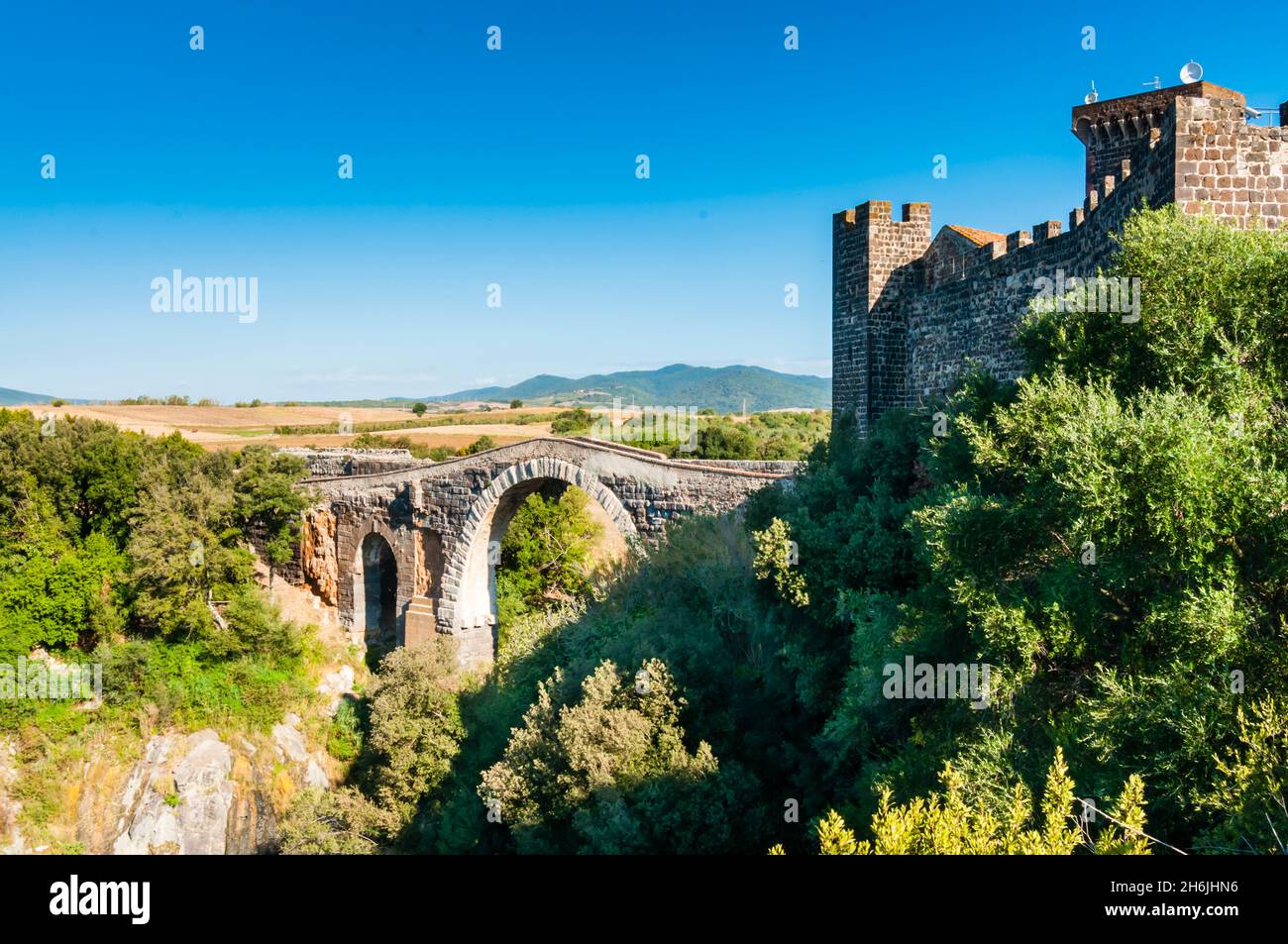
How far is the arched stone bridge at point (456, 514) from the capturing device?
1748 centimetres

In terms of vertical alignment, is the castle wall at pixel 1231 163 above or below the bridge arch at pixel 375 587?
above

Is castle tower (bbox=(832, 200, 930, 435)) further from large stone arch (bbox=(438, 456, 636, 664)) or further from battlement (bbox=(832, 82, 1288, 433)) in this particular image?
large stone arch (bbox=(438, 456, 636, 664))

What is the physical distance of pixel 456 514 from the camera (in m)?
21.5

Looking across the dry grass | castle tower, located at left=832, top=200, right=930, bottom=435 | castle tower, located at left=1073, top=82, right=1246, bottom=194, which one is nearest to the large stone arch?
castle tower, located at left=832, top=200, right=930, bottom=435

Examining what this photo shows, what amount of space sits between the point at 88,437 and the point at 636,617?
15.9 m

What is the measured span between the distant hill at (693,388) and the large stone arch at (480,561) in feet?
157

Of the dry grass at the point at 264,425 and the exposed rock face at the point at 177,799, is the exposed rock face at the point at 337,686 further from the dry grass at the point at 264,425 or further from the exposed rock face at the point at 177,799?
the dry grass at the point at 264,425

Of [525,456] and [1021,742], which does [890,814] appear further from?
[525,456]

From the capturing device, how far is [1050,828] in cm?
464

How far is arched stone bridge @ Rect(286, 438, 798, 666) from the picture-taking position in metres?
17.5

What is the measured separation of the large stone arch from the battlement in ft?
23.0

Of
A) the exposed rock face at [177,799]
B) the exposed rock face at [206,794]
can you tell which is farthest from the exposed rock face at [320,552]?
the exposed rock face at [177,799]

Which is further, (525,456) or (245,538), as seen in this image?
(245,538)
